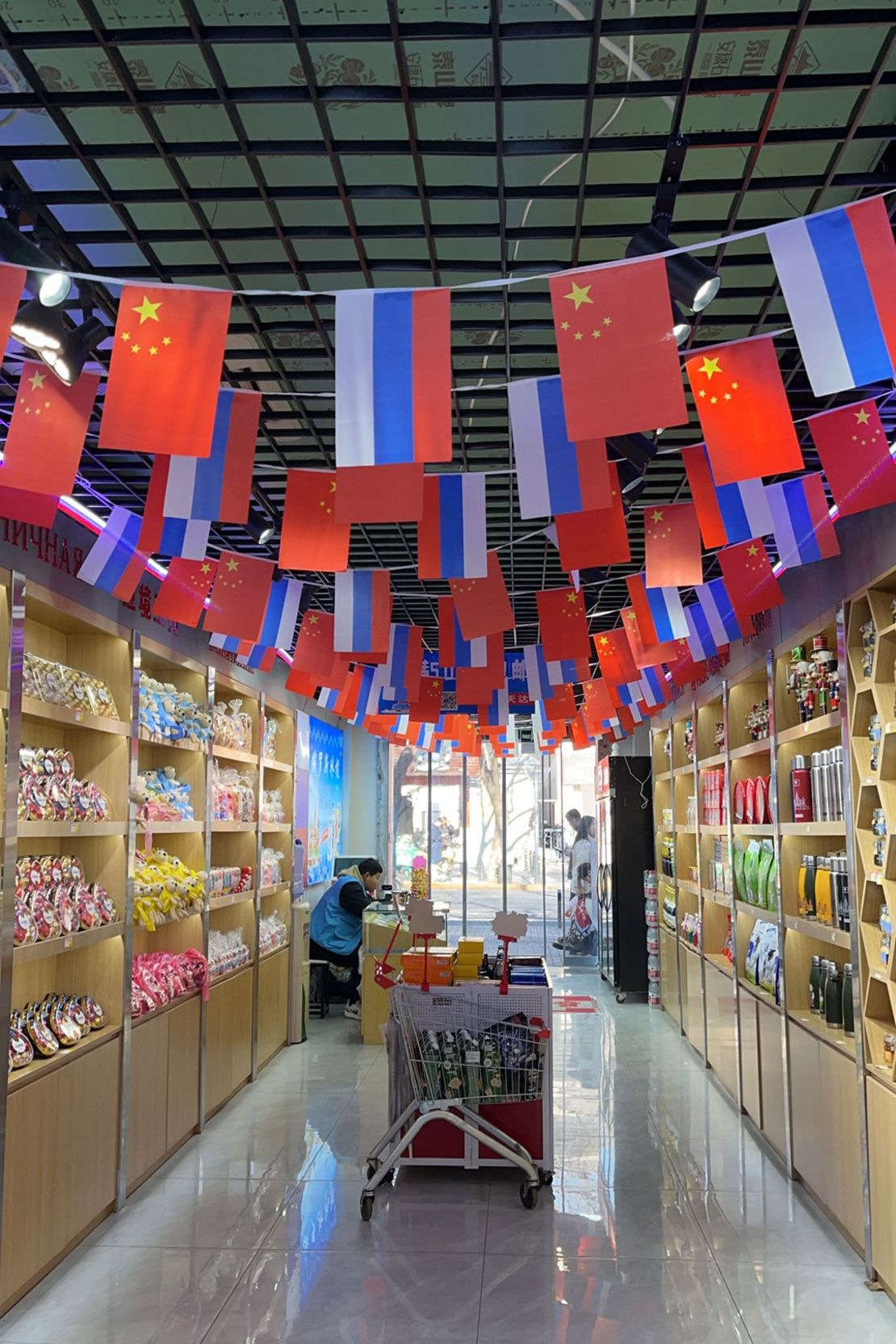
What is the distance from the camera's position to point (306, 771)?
39.3ft

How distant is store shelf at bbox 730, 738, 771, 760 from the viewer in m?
6.41

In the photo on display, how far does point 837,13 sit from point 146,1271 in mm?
4986

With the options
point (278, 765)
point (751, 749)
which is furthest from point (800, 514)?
point (278, 765)

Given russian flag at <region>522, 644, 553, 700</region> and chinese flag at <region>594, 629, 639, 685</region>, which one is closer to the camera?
chinese flag at <region>594, 629, 639, 685</region>

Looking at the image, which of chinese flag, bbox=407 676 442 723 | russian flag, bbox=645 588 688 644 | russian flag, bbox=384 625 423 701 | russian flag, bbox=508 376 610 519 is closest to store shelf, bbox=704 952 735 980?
russian flag, bbox=645 588 688 644

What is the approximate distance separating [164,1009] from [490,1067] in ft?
6.07

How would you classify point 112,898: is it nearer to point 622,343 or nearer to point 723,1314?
point 723,1314

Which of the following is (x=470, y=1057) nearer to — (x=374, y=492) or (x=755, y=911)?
(x=755, y=911)

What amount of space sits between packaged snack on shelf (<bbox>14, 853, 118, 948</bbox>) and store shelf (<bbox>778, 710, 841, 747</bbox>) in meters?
3.64

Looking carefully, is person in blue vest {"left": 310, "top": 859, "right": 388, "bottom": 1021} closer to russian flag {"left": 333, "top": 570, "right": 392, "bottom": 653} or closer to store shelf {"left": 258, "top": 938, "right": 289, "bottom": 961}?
store shelf {"left": 258, "top": 938, "right": 289, "bottom": 961}

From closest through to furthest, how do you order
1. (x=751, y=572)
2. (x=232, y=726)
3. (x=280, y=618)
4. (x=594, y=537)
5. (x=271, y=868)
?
1. (x=594, y=537)
2. (x=751, y=572)
3. (x=280, y=618)
4. (x=232, y=726)
5. (x=271, y=868)

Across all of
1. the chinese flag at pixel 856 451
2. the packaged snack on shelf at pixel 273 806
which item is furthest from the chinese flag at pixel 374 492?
the packaged snack on shelf at pixel 273 806

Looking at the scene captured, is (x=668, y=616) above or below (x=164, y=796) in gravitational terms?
above

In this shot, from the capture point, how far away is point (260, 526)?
586 cm
